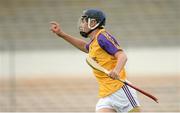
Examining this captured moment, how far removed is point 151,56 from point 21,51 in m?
2.41

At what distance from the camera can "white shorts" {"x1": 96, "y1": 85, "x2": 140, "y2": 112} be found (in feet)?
18.3

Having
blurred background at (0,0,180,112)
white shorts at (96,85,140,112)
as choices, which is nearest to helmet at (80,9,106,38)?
white shorts at (96,85,140,112)

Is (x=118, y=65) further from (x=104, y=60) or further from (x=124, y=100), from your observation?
(x=124, y=100)

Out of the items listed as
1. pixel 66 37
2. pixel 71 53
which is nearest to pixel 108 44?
pixel 66 37

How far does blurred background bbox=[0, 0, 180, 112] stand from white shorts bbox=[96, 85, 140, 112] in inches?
196

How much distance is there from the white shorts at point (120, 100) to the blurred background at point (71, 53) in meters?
4.98

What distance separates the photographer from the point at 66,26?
482 inches

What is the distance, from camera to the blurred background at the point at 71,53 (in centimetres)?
1109

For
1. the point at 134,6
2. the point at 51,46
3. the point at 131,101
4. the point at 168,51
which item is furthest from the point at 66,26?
the point at 131,101

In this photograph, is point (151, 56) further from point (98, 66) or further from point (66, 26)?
point (98, 66)

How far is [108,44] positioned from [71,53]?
6583mm

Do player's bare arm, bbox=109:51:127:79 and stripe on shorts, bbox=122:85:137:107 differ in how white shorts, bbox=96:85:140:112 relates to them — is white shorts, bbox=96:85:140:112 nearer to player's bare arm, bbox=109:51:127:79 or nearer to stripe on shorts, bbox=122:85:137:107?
stripe on shorts, bbox=122:85:137:107

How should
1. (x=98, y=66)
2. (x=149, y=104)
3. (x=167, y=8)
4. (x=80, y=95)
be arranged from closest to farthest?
(x=98, y=66) → (x=149, y=104) → (x=80, y=95) → (x=167, y=8)

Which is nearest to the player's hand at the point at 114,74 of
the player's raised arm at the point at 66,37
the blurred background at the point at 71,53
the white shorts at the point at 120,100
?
the white shorts at the point at 120,100
